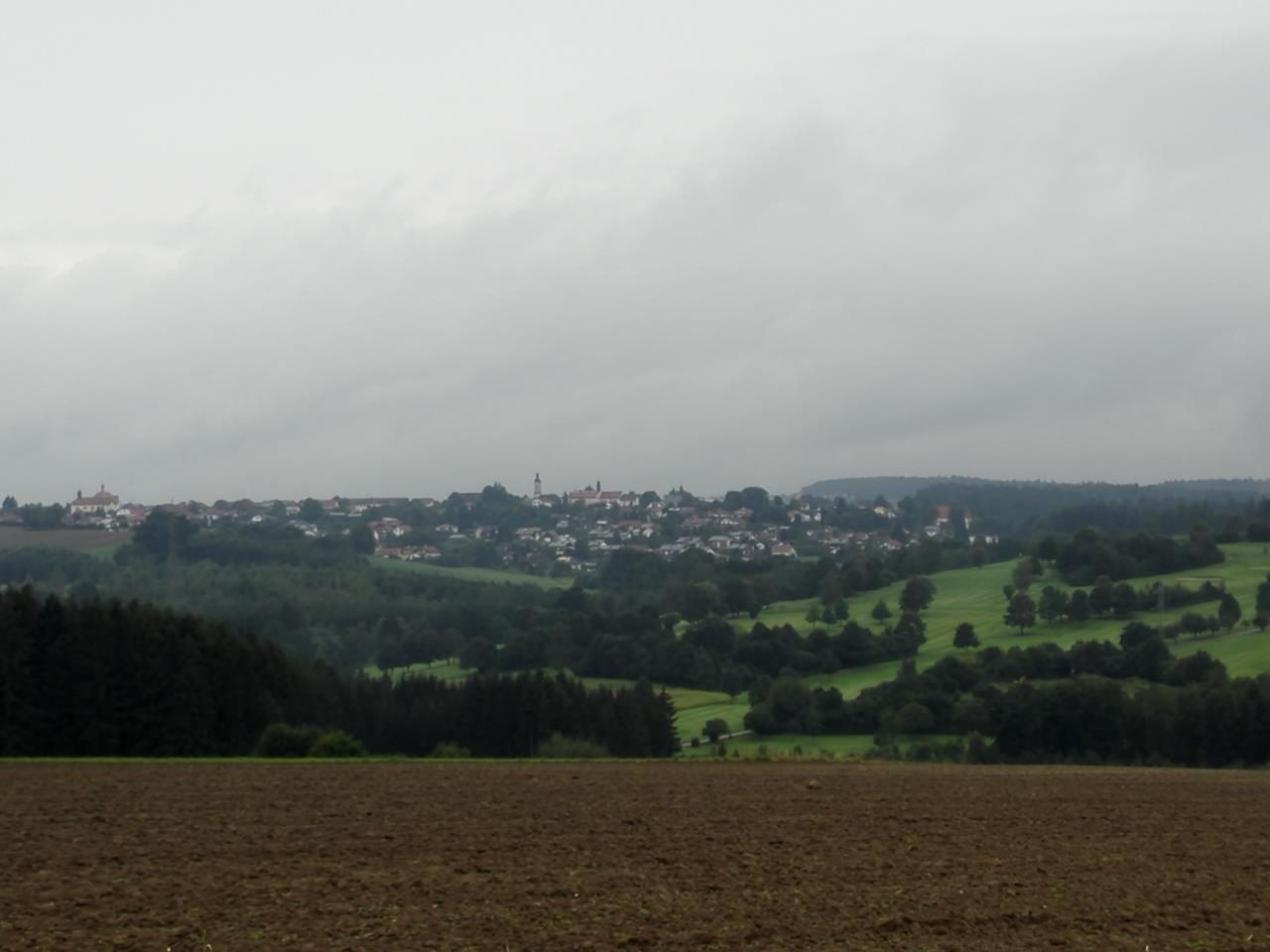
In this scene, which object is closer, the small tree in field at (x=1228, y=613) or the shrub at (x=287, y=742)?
the shrub at (x=287, y=742)

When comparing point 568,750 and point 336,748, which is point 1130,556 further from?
point 336,748

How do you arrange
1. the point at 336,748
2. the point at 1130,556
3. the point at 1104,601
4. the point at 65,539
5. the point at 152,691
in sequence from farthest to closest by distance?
the point at 65,539, the point at 1130,556, the point at 1104,601, the point at 152,691, the point at 336,748

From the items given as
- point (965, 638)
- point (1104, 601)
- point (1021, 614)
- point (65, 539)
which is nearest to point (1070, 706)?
point (965, 638)

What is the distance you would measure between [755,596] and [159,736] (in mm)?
82100

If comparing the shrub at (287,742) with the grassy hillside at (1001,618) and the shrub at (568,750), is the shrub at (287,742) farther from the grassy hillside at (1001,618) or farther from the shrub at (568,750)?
the grassy hillside at (1001,618)

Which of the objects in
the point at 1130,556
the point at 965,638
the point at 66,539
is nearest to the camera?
the point at 965,638

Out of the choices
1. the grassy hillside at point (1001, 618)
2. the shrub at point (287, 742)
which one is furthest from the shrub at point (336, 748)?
the grassy hillside at point (1001, 618)

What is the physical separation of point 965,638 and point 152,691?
190 ft

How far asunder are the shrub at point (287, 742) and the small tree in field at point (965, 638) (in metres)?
56.5

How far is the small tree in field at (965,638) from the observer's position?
287ft

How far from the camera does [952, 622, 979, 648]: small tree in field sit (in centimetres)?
8756

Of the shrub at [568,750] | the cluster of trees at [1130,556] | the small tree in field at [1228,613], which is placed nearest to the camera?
the shrub at [568,750]

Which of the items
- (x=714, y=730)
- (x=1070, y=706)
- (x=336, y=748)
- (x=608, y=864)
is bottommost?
(x=714, y=730)

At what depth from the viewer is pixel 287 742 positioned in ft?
127
